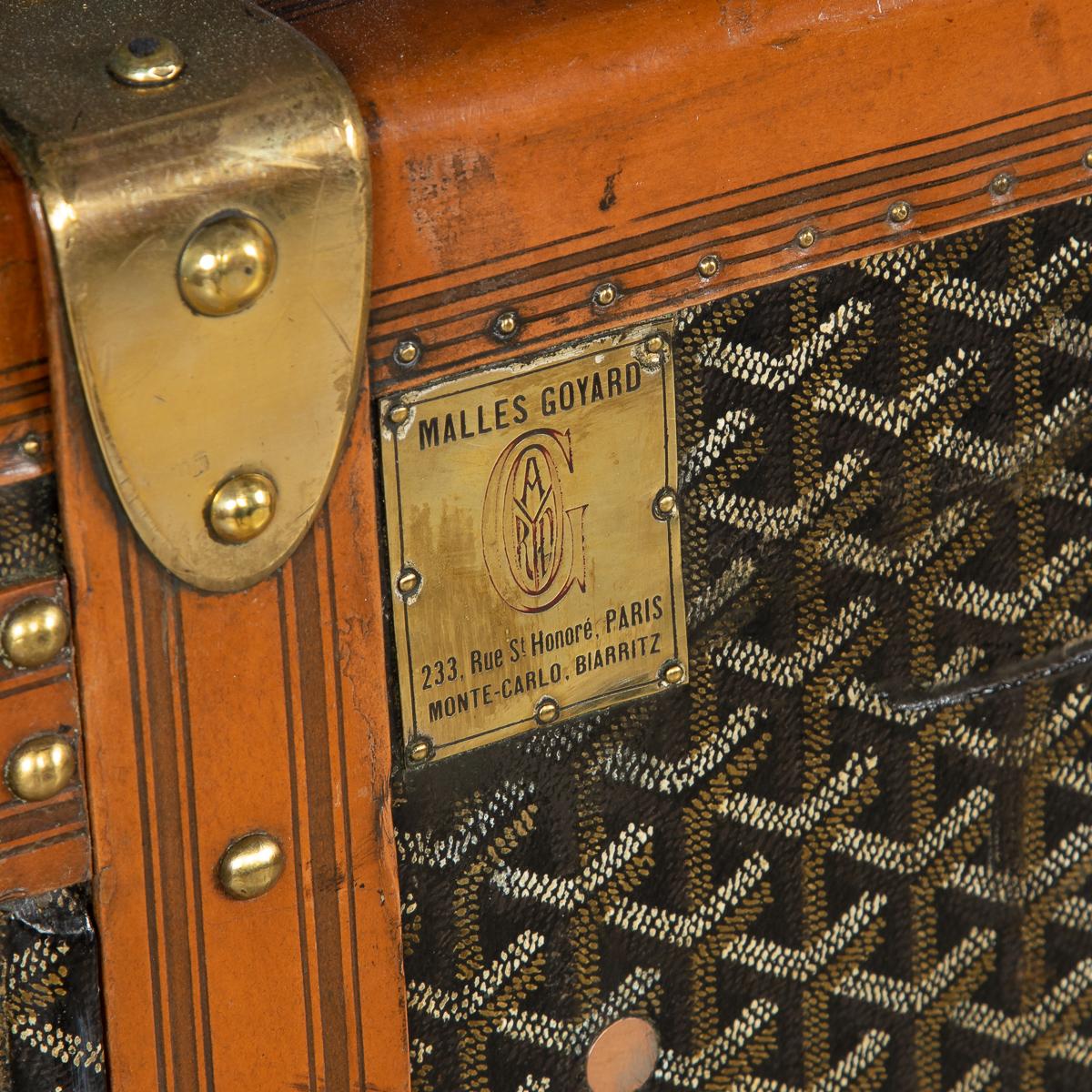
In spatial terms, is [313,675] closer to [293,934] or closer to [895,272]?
[293,934]

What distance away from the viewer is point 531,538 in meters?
0.99

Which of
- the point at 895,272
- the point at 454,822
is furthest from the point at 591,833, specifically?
the point at 895,272

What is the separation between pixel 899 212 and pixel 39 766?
521 millimetres

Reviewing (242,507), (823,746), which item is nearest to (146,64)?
(242,507)

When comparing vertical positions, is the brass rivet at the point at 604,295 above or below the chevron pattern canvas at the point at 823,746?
above

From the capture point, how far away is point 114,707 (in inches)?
34.8

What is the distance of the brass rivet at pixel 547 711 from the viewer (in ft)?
3.35

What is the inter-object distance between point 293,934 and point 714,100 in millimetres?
459

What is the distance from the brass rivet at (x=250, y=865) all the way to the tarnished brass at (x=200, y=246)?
13 centimetres

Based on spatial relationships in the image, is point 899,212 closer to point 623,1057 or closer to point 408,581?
point 408,581

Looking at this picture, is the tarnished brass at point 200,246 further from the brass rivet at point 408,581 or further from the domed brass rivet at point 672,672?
the domed brass rivet at point 672,672

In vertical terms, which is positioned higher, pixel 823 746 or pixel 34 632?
pixel 34 632

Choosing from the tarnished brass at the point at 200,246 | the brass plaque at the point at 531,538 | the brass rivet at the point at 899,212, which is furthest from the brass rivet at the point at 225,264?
the brass rivet at the point at 899,212

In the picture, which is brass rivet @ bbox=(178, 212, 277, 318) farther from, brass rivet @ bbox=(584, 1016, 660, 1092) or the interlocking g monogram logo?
brass rivet @ bbox=(584, 1016, 660, 1092)
